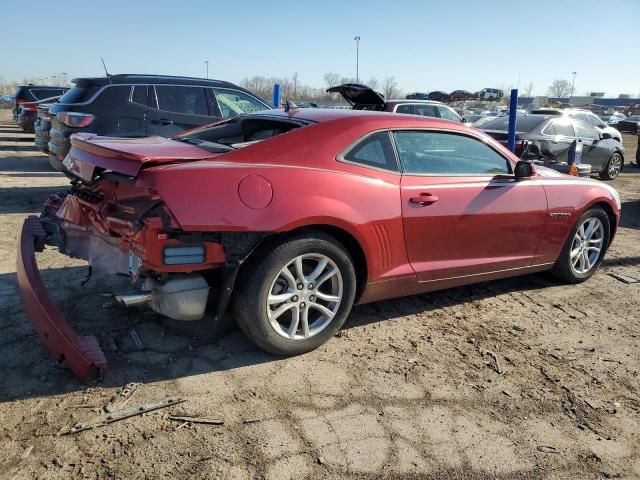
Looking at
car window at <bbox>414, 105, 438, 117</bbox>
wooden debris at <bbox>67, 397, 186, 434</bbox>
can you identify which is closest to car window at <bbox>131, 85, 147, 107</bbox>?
car window at <bbox>414, 105, 438, 117</bbox>

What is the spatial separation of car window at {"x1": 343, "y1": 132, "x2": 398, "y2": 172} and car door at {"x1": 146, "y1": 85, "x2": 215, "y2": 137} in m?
4.74

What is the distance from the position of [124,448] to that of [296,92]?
63.5m

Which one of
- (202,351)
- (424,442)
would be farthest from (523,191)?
(202,351)

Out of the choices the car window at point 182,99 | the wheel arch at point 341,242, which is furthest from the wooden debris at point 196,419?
the car window at point 182,99

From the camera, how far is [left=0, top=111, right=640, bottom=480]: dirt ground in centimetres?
246

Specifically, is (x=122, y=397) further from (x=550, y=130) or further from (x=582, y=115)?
(x=582, y=115)

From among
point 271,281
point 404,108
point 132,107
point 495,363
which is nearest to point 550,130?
point 404,108

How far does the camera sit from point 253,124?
4.24 metres

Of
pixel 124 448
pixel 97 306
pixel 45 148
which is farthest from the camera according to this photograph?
pixel 45 148

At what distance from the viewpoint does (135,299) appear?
3.05m

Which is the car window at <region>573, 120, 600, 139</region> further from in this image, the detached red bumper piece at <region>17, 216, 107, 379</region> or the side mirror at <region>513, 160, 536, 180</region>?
the detached red bumper piece at <region>17, 216, 107, 379</region>

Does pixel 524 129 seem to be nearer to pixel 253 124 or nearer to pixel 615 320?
pixel 615 320

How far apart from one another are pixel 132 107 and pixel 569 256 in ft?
19.4

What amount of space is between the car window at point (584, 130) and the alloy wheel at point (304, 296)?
10120 millimetres
